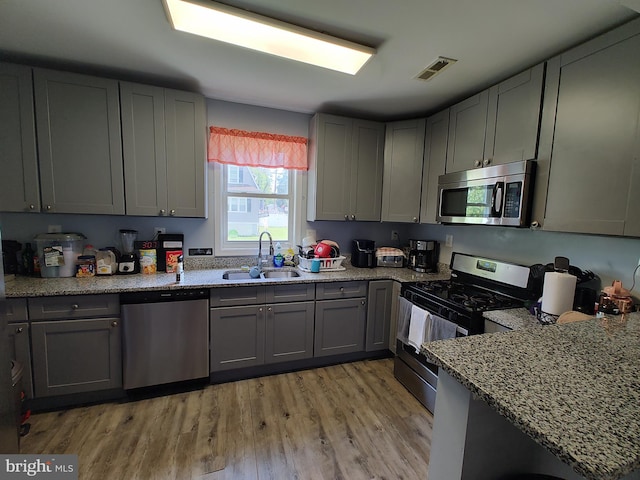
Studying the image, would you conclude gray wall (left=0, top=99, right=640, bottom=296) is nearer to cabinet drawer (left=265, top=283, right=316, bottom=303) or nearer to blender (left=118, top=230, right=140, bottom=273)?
blender (left=118, top=230, right=140, bottom=273)

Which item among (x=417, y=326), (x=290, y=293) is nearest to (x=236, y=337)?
(x=290, y=293)

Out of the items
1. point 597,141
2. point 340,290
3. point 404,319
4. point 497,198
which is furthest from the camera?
point 340,290

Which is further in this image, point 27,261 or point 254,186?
point 254,186

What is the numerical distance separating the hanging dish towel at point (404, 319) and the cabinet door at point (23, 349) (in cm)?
271

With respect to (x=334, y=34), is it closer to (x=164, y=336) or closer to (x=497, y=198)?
(x=497, y=198)

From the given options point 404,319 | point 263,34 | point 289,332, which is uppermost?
point 263,34

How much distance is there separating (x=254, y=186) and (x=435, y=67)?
1888 millimetres

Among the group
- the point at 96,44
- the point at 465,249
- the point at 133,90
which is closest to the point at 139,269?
the point at 133,90

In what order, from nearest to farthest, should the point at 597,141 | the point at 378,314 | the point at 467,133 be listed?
the point at 597,141
the point at 467,133
the point at 378,314

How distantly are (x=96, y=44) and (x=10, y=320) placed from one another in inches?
74.3

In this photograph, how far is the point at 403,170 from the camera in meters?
2.89

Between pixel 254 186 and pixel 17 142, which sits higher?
pixel 17 142

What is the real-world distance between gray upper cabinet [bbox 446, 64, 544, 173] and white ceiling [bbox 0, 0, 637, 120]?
0.13 metres

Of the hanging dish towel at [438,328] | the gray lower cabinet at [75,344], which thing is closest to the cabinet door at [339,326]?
the hanging dish towel at [438,328]
